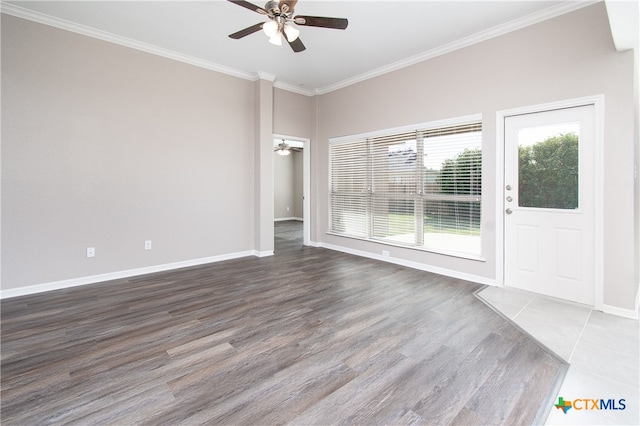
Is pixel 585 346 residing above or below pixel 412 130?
below

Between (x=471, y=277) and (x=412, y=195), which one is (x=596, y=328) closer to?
(x=471, y=277)

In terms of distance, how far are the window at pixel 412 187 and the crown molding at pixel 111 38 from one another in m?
2.39

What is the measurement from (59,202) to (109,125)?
1.14 metres

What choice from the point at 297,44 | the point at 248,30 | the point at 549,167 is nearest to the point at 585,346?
the point at 549,167

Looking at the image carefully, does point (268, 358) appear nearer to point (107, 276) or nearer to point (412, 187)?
point (107, 276)

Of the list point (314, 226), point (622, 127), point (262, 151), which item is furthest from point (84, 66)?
point (622, 127)

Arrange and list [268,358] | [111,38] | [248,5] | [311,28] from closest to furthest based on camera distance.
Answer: [268,358] → [248,5] → [311,28] → [111,38]

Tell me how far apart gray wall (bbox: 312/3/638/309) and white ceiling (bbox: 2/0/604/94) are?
0.66 feet

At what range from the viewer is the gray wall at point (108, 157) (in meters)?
3.36

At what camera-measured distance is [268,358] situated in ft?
7.03

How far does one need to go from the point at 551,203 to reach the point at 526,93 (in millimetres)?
1285

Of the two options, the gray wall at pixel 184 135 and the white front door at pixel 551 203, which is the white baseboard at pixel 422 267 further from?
the white front door at pixel 551 203

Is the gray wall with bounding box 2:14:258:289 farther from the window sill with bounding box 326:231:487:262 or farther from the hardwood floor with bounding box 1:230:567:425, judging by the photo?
the window sill with bounding box 326:231:487:262

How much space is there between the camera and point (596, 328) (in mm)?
2619
